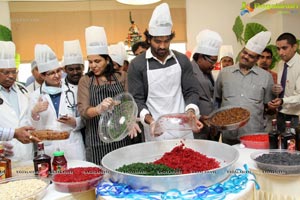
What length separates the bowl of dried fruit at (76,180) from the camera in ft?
4.07

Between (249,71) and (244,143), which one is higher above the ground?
(249,71)

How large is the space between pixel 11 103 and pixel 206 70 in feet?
4.75

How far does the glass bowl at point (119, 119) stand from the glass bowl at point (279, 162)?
2.14ft

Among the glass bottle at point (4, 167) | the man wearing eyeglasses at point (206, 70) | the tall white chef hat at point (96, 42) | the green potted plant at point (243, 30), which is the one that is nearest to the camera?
the glass bottle at point (4, 167)

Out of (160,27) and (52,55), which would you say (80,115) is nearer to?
(52,55)

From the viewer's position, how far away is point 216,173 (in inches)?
46.8

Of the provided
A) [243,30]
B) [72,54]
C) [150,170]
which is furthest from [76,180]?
[243,30]

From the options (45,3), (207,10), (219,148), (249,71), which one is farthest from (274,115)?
(45,3)

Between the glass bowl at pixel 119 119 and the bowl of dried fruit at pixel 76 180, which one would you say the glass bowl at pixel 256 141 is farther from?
the bowl of dried fruit at pixel 76 180

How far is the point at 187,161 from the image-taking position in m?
1.34

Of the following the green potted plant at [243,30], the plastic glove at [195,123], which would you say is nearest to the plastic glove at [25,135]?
the plastic glove at [195,123]

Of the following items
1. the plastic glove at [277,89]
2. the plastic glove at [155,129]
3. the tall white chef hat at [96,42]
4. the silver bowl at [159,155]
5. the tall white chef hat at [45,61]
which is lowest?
the silver bowl at [159,155]

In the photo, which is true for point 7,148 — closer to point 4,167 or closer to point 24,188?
point 4,167

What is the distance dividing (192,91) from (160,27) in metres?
0.46
